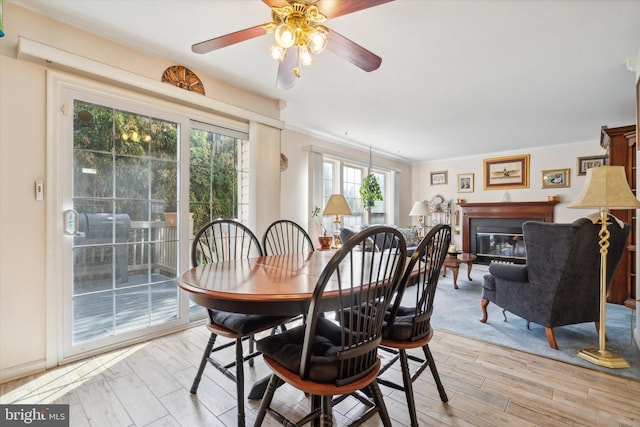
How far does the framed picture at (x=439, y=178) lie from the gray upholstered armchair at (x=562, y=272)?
444cm

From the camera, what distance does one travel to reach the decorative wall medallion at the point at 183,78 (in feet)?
8.41

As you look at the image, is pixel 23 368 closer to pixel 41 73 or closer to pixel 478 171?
pixel 41 73

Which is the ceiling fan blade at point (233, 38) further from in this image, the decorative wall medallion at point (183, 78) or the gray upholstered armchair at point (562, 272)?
the gray upholstered armchair at point (562, 272)

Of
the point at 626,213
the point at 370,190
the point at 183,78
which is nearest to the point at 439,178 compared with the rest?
the point at 370,190

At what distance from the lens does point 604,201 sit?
2.13 meters

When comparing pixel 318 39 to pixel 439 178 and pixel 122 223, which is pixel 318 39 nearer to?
pixel 122 223

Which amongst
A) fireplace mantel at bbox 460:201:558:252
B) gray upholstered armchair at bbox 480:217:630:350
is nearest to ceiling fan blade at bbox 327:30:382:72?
gray upholstered armchair at bbox 480:217:630:350

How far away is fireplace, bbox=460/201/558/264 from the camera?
5.54 m

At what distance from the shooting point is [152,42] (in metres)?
2.29

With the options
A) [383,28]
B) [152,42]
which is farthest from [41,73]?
[383,28]

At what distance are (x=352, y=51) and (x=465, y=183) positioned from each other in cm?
555

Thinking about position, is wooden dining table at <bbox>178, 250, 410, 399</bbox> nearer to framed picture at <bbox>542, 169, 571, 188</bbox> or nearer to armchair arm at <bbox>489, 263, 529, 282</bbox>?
armchair arm at <bbox>489, 263, 529, 282</bbox>

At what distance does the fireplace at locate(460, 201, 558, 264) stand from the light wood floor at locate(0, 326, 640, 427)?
4.12 metres

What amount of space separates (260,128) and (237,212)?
978mm
